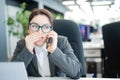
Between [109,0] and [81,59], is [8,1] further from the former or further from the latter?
[109,0]

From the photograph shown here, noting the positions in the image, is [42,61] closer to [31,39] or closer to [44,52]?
[44,52]

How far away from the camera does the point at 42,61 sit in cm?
148

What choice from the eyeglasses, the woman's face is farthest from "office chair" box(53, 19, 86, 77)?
the eyeglasses

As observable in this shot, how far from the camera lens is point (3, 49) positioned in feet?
11.9

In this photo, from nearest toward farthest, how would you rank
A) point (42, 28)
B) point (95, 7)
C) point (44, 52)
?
point (42, 28)
point (44, 52)
point (95, 7)

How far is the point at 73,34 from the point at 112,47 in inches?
14.3

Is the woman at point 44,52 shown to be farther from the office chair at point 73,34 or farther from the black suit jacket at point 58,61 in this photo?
the office chair at point 73,34

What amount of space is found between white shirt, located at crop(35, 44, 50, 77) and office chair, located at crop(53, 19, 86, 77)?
40cm

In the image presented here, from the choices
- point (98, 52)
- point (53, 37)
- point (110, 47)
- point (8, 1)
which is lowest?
point (98, 52)

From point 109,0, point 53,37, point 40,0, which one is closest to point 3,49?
point 53,37

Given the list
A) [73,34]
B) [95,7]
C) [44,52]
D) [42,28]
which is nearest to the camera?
[42,28]

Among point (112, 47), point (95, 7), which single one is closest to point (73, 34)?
point (112, 47)

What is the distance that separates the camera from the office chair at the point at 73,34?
5.91 feet

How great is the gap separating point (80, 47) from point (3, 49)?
6.98 ft
